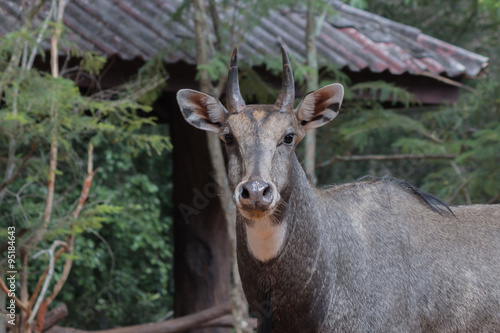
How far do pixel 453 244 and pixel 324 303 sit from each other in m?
1.14

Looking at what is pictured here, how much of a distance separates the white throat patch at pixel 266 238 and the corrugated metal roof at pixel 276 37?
4102 millimetres

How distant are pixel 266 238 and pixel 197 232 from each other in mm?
5374

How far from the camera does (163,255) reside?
12602 millimetres

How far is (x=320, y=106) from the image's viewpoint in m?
4.66

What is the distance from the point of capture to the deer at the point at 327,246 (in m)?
4.20

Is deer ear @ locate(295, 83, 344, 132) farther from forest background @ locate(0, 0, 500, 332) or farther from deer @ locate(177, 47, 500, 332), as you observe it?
forest background @ locate(0, 0, 500, 332)

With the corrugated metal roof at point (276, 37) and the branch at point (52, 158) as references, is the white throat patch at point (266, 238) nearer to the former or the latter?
the branch at point (52, 158)

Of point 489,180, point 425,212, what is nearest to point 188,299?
point 489,180

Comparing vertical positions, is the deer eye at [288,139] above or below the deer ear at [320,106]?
below

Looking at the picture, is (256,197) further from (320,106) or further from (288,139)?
(320,106)

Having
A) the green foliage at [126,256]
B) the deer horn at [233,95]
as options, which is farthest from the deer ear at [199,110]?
the green foliage at [126,256]

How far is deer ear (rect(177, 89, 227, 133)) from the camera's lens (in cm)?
471

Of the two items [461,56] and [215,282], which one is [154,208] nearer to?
[215,282]

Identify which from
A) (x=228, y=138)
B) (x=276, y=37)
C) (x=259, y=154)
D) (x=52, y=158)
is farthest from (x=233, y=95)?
(x=276, y=37)
